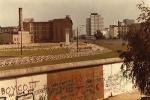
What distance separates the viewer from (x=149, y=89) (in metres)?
21.9

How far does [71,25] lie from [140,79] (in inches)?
5490

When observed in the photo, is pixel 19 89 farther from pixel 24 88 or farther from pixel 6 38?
pixel 6 38

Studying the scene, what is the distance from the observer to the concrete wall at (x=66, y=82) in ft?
80.0

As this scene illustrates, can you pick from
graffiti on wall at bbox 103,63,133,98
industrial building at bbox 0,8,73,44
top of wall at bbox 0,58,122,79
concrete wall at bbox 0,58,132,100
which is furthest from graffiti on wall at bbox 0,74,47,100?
industrial building at bbox 0,8,73,44

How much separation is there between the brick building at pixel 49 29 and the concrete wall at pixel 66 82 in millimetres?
118100

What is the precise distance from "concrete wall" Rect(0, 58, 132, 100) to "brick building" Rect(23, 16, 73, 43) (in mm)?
118100

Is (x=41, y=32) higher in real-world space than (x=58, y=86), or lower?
higher

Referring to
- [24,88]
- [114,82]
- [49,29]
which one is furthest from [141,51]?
[49,29]

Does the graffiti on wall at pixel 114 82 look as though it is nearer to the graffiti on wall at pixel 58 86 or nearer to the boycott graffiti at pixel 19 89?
the graffiti on wall at pixel 58 86

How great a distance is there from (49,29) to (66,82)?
146 m

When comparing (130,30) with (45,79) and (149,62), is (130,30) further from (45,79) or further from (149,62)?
(45,79)

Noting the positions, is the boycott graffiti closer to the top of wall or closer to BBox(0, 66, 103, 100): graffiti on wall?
BBox(0, 66, 103, 100): graffiti on wall

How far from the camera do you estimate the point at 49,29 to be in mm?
175375

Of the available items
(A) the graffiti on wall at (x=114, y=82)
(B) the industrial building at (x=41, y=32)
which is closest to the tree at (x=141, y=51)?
(A) the graffiti on wall at (x=114, y=82)
